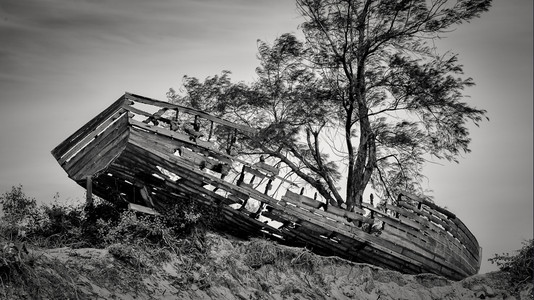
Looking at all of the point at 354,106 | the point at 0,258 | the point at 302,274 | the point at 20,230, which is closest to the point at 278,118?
the point at 354,106

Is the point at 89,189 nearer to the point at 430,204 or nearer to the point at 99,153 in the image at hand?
the point at 99,153

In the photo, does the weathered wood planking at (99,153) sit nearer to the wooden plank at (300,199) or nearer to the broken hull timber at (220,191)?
the broken hull timber at (220,191)

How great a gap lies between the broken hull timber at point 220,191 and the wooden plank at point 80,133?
2 cm

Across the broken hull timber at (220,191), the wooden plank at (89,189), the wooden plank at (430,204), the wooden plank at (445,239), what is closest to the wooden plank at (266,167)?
the broken hull timber at (220,191)

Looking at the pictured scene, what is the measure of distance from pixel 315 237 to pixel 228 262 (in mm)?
2827

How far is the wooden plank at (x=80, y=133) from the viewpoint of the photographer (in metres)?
13.2

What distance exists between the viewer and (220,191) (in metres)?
13.8

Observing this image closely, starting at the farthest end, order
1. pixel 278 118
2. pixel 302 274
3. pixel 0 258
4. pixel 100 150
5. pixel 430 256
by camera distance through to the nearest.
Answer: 1. pixel 278 118
2. pixel 430 256
3. pixel 302 274
4. pixel 100 150
5. pixel 0 258

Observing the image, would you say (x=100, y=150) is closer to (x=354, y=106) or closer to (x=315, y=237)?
(x=315, y=237)

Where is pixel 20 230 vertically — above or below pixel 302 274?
below

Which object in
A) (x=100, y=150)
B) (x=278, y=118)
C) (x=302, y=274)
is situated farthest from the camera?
(x=278, y=118)

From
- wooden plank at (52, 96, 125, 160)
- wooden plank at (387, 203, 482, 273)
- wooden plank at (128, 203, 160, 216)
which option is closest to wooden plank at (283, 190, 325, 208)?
wooden plank at (387, 203, 482, 273)

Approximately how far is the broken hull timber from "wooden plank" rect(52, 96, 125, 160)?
0.02 metres

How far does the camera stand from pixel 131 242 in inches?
473
